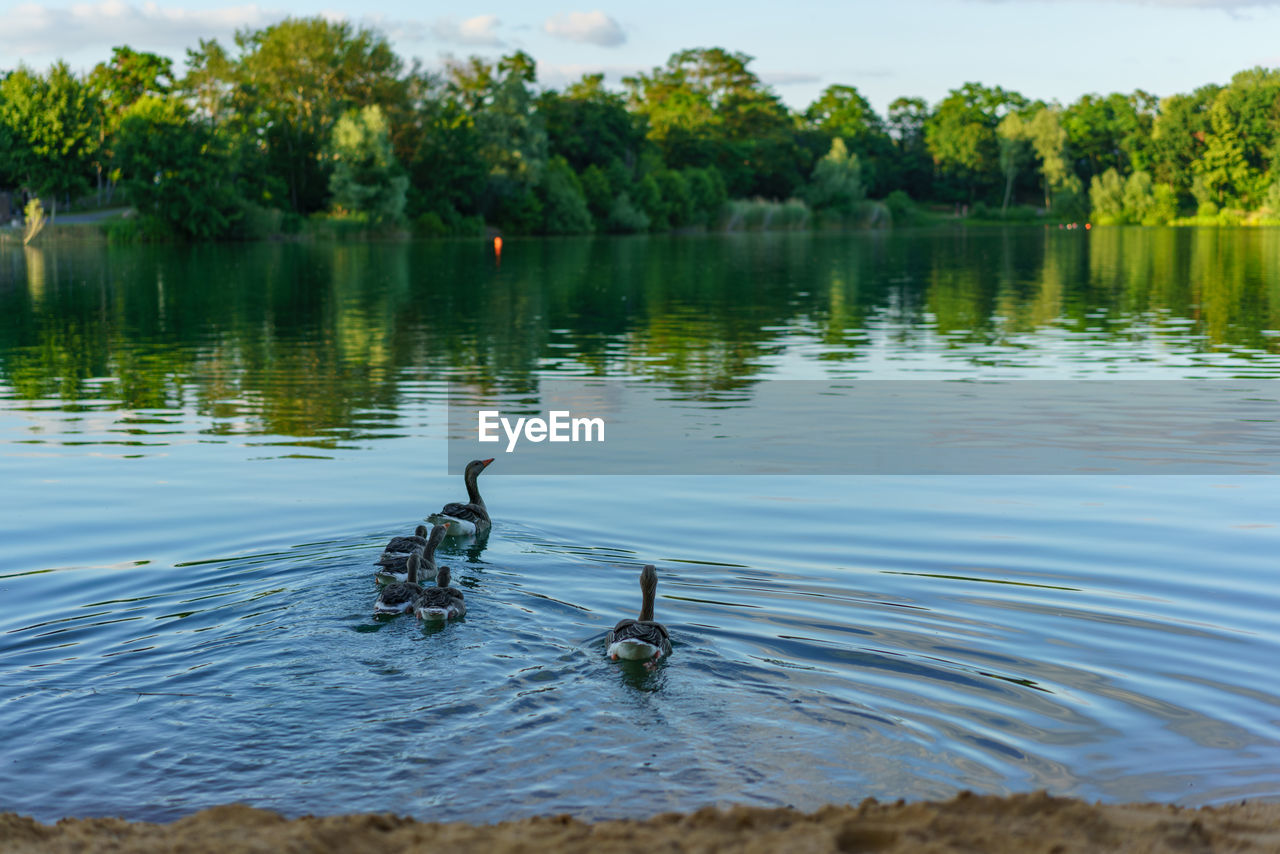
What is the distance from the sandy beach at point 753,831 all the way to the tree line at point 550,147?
276ft

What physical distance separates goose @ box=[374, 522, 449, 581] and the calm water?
24 centimetres

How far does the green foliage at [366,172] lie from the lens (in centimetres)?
8988

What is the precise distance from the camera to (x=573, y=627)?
9.28m

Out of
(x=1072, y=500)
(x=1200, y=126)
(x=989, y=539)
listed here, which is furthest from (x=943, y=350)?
(x=1200, y=126)

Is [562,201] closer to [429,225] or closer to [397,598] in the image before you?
[429,225]

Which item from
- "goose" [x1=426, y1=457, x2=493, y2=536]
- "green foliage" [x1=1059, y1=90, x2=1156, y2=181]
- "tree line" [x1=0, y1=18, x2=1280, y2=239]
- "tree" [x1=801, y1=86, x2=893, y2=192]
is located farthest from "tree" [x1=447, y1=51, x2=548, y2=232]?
"goose" [x1=426, y1=457, x2=493, y2=536]

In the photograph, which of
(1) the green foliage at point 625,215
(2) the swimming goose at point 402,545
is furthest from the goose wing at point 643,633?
(1) the green foliage at point 625,215

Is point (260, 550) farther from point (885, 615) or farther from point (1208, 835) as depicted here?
point (1208, 835)

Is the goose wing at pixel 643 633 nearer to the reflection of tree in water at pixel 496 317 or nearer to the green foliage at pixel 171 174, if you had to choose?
the reflection of tree in water at pixel 496 317

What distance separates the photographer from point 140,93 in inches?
4584

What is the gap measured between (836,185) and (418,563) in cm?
13160

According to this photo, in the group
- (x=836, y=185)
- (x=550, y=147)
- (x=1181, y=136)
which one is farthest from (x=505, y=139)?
(x=1181, y=136)

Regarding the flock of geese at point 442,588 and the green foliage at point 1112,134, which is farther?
the green foliage at point 1112,134

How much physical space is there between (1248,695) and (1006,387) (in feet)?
47.5
